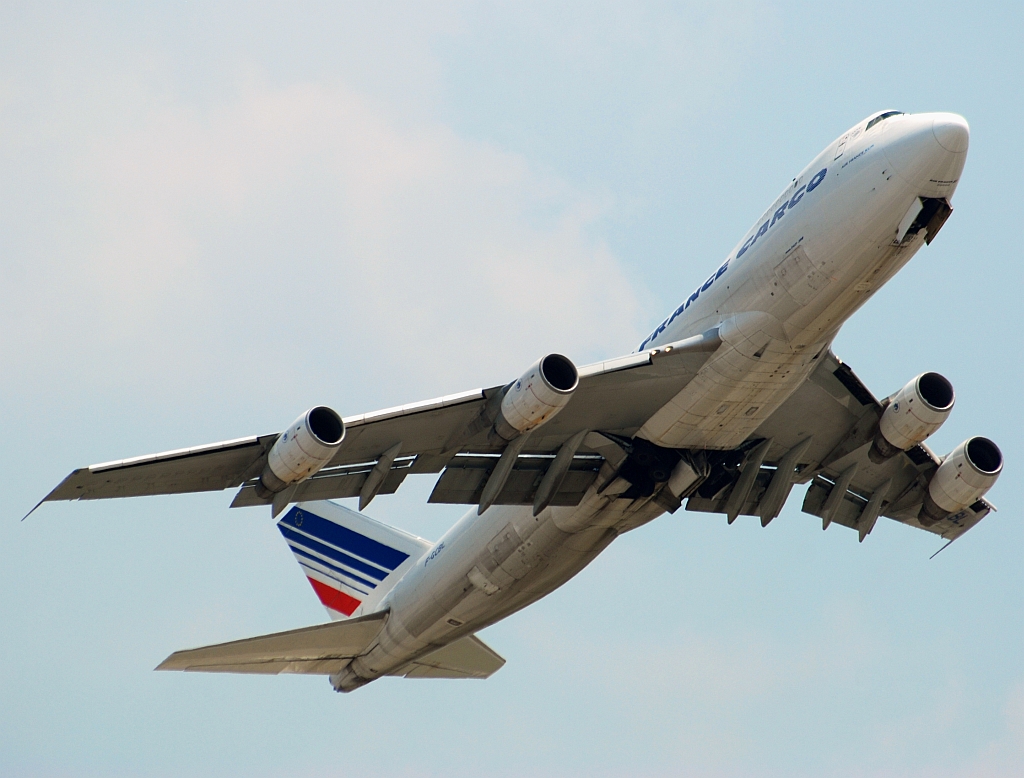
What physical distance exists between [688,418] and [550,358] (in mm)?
3822

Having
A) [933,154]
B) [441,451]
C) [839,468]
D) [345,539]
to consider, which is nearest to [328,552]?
[345,539]

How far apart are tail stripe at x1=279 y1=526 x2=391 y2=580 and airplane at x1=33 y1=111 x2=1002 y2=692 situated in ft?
0.58

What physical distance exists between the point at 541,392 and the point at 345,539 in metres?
13.8

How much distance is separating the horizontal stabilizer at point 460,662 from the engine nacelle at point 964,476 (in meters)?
11.5

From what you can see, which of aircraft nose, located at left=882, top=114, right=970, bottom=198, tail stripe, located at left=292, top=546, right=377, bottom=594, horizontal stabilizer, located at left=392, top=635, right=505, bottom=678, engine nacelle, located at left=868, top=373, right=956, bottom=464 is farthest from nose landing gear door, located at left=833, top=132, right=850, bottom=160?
tail stripe, located at left=292, top=546, right=377, bottom=594

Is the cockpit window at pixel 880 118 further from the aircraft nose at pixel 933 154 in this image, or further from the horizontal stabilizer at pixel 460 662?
the horizontal stabilizer at pixel 460 662

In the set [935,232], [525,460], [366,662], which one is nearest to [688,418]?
[525,460]

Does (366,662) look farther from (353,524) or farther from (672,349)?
(672,349)

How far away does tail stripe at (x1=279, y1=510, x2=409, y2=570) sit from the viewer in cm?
3341

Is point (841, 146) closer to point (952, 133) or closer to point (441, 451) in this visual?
point (952, 133)

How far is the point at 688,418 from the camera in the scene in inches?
997

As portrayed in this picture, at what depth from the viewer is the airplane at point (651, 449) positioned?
22.3 meters

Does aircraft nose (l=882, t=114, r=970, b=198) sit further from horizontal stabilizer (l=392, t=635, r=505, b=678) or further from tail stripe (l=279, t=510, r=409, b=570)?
tail stripe (l=279, t=510, r=409, b=570)

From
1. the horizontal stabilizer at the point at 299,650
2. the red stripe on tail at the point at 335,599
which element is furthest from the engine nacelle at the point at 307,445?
the red stripe on tail at the point at 335,599
